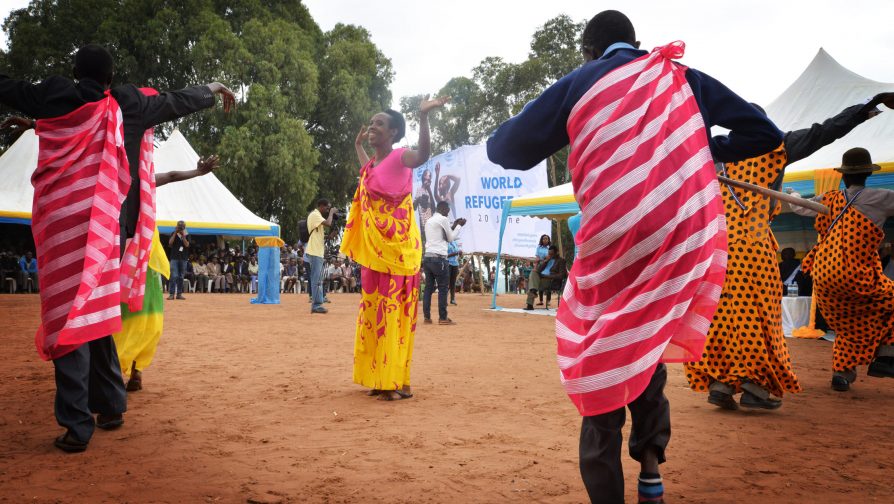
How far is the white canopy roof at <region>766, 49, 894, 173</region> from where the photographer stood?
35.7 feet

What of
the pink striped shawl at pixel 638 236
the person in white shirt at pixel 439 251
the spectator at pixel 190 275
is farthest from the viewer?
the spectator at pixel 190 275

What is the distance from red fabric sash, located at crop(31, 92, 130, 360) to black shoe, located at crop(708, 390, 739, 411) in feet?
11.8

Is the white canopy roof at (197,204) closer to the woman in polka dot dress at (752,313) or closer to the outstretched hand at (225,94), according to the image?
the outstretched hand at (225,94)

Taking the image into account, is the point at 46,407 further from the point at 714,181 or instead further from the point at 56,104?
the point at 714,181

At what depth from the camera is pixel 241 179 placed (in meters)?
28.0

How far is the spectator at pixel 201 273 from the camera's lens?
24.4 meters

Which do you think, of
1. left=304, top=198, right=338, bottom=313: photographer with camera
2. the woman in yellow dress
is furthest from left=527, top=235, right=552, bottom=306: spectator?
the woman in yellow dress

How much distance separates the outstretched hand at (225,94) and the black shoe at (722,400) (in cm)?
361

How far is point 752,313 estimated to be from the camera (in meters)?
4.43

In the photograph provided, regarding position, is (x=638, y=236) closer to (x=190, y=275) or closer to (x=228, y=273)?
(x=190, y=275)

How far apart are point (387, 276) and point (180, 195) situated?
20.4 meters

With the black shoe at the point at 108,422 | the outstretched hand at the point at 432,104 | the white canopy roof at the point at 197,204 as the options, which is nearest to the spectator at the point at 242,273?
the white canopy roof at the point at 197,204

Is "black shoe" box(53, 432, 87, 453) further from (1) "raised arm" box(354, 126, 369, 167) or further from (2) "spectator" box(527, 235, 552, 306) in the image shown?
(2) "spectator" box(527, 235, 552, 306)

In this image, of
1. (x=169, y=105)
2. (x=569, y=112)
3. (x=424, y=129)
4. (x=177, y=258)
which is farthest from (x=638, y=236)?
(x=177, y=258)
